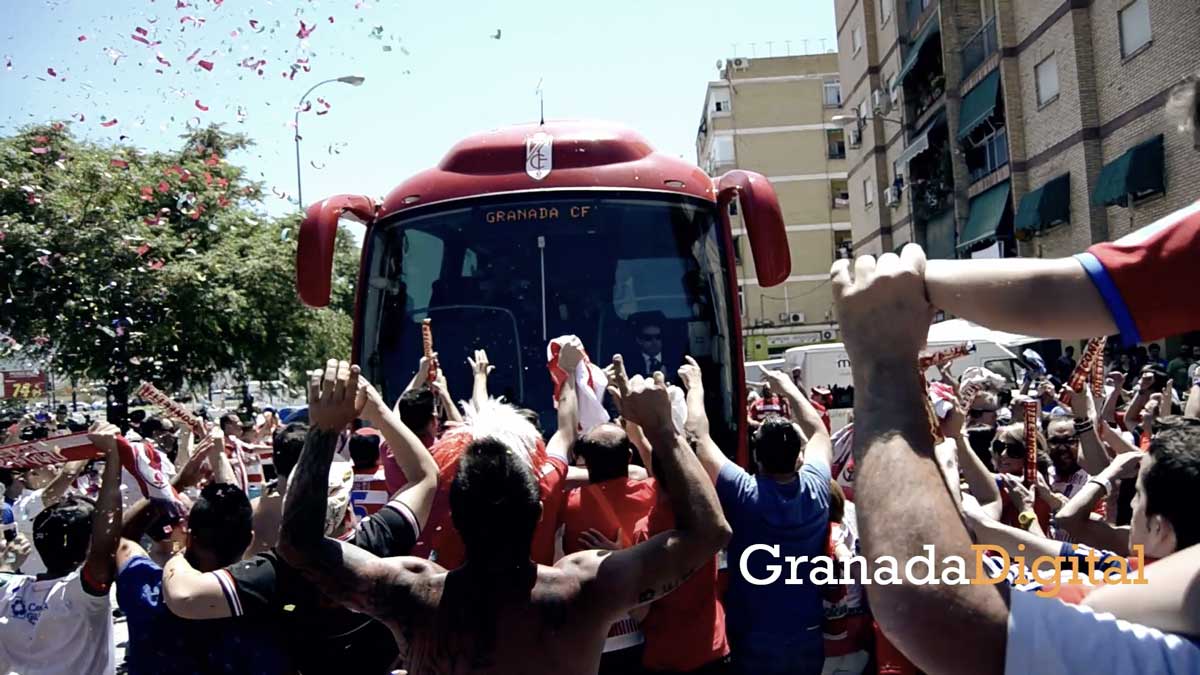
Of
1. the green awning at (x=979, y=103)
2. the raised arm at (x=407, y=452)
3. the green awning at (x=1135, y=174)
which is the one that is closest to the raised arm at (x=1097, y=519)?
the raised arm at (x=407, y=452)

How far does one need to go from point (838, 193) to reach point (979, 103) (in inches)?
892

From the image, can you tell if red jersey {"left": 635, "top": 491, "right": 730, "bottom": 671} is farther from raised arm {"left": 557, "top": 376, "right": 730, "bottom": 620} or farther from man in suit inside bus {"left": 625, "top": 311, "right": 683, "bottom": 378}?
man in suit inside bus {"left": 625, "top": 311, "right": 683, "bottom": 378}

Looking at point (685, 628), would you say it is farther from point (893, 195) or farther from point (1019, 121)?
point (893, 195)

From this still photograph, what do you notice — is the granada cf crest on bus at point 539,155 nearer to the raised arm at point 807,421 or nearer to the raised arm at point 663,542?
the raised arm at point 807,421

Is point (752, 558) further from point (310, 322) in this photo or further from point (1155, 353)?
point (310, 322)

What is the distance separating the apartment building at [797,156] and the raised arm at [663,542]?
45.7 m

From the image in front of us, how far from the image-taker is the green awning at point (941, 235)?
2900 cm

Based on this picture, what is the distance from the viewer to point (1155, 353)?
1627cm

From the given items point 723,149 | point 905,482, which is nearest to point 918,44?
point 723,149

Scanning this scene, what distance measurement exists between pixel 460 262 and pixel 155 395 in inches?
69.6

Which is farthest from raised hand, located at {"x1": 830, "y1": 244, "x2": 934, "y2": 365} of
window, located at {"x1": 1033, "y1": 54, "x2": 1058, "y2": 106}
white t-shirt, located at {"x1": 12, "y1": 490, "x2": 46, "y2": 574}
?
window, located at {"x1": 1033, "y1": 54, "x2": 1058, "y2": 106}

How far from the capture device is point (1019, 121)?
24.2 m

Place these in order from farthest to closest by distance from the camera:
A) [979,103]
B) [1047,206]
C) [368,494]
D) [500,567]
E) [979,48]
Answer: [979,48], [979,103], [1047,206], [368,494], [500,567]

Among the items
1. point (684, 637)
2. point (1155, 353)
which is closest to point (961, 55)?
point (1155, 353)
